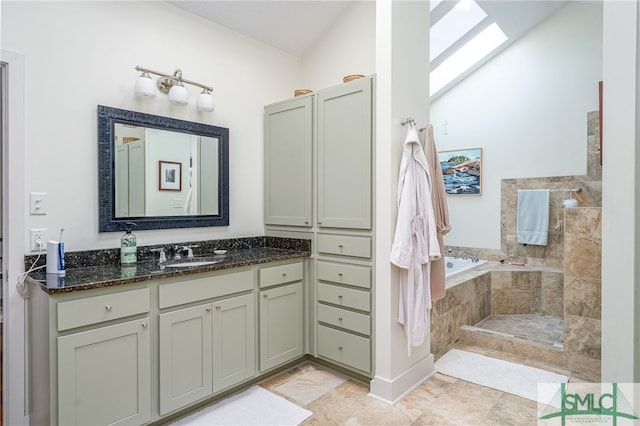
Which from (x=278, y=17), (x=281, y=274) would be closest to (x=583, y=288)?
(x=281, y=274)

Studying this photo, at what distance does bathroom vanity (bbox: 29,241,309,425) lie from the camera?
171 cm

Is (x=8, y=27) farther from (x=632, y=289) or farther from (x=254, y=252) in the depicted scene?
(x=632, y=289)

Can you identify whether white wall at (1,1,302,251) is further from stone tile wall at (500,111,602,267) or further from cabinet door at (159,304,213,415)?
stone tile wall at (500,111,602,267)

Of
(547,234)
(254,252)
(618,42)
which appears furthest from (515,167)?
(618,42)

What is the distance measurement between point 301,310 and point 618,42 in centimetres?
248

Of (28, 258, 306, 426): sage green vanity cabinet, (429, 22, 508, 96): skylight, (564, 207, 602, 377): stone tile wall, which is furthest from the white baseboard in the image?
(429, 22, 508, 96): skylight

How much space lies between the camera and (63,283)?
5.72ft

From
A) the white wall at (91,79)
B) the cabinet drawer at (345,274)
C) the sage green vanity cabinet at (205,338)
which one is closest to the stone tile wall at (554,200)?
the cabinet drawer at (345,274)

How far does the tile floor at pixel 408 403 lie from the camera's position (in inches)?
84.4

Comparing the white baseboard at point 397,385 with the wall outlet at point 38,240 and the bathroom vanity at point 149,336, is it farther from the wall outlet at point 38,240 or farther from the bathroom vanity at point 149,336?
the wall outlet at point 38,240

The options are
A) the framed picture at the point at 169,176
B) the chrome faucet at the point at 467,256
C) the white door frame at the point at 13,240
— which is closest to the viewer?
the white door frame at the point at 13,240

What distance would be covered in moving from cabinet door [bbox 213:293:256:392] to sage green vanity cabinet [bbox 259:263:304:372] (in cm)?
10

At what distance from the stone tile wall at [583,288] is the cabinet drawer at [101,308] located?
2903 millimetres

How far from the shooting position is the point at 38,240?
6.72 feet
